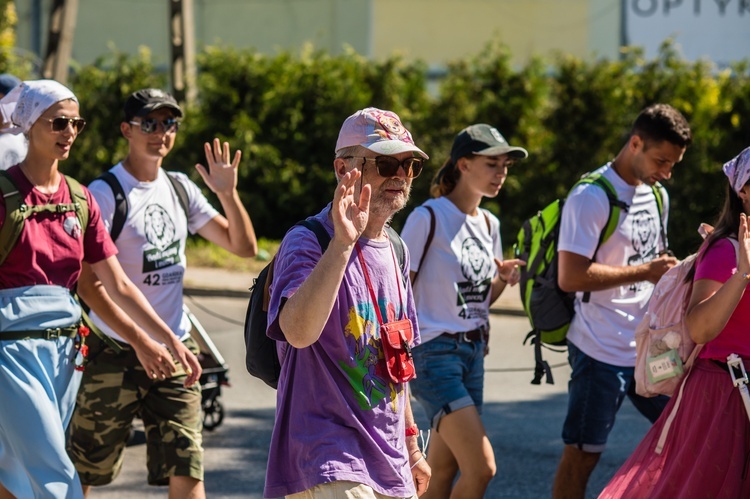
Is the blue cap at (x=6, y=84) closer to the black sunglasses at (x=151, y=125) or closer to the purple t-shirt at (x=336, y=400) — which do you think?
the black sunglasses at (x=151, y=125)

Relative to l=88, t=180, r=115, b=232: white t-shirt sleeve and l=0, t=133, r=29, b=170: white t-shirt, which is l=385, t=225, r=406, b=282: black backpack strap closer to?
l=88, t=180, r=115, b=232: white t-shirt sleeve

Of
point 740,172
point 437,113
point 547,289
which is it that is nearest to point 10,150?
point 547,289

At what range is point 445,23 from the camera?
2798 cm

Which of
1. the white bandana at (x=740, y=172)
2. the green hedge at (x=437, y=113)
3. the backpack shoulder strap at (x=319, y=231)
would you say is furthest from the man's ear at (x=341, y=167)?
the green hedge at (x=437, y=113)

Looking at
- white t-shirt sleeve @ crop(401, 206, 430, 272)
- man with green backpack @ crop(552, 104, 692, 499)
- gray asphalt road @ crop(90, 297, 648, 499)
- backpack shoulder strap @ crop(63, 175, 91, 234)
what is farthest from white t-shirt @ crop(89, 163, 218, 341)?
man with green backpack @ crop(552, 104, 692, 499)

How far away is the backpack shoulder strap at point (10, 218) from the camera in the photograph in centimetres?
439

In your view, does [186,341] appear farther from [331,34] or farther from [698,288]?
[331,34]

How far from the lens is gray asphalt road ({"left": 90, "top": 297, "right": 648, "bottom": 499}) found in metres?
6.82

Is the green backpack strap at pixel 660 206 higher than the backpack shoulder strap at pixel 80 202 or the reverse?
the reverse

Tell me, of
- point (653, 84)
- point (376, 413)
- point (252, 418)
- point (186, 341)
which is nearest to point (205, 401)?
point (252, 418)

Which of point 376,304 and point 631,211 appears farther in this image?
point 631,211

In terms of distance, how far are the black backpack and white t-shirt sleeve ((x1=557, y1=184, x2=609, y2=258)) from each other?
220cm

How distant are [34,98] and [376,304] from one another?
1877 mm

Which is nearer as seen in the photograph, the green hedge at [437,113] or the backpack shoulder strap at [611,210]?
the backpack shoulder strap at [611,210]
